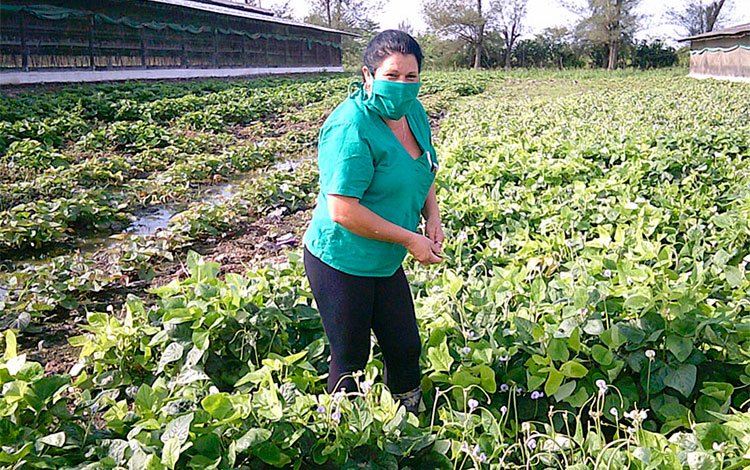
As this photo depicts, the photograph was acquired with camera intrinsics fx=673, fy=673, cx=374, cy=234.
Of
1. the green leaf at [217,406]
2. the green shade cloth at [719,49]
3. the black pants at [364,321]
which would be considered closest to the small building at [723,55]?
the green shade cloth at [719,49]

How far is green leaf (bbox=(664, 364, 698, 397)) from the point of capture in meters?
2.37

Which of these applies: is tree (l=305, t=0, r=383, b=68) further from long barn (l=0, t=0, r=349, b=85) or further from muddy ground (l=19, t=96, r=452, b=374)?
muddy ground (l=19, t=96, r=452, b=374)

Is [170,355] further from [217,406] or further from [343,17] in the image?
[343,17]

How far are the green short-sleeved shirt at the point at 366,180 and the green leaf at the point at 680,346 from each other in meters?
1.05

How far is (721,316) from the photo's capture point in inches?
102

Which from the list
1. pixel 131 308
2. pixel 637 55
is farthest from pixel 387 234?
pixel 637 55

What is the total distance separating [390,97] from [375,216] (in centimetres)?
36

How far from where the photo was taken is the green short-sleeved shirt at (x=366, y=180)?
2008 mm

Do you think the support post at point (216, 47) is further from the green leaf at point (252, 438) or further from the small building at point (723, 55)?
the green leaf at point (252, 438)

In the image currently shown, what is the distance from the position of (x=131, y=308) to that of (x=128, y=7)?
21212mm

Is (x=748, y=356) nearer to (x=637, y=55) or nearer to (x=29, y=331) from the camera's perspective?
(x=29, y=331)

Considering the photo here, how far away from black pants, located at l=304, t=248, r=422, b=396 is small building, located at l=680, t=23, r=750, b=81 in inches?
1135

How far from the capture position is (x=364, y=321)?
228 cm

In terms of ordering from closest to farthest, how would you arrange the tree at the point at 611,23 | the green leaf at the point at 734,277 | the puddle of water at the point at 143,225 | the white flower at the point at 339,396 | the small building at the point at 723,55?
the white flower at the point at 339,396 < the green leaf at the point at 734,277 < the puddle of water at the point at 143,225 < the small building at the point at 723,55 < the tree at the point at 611,23
